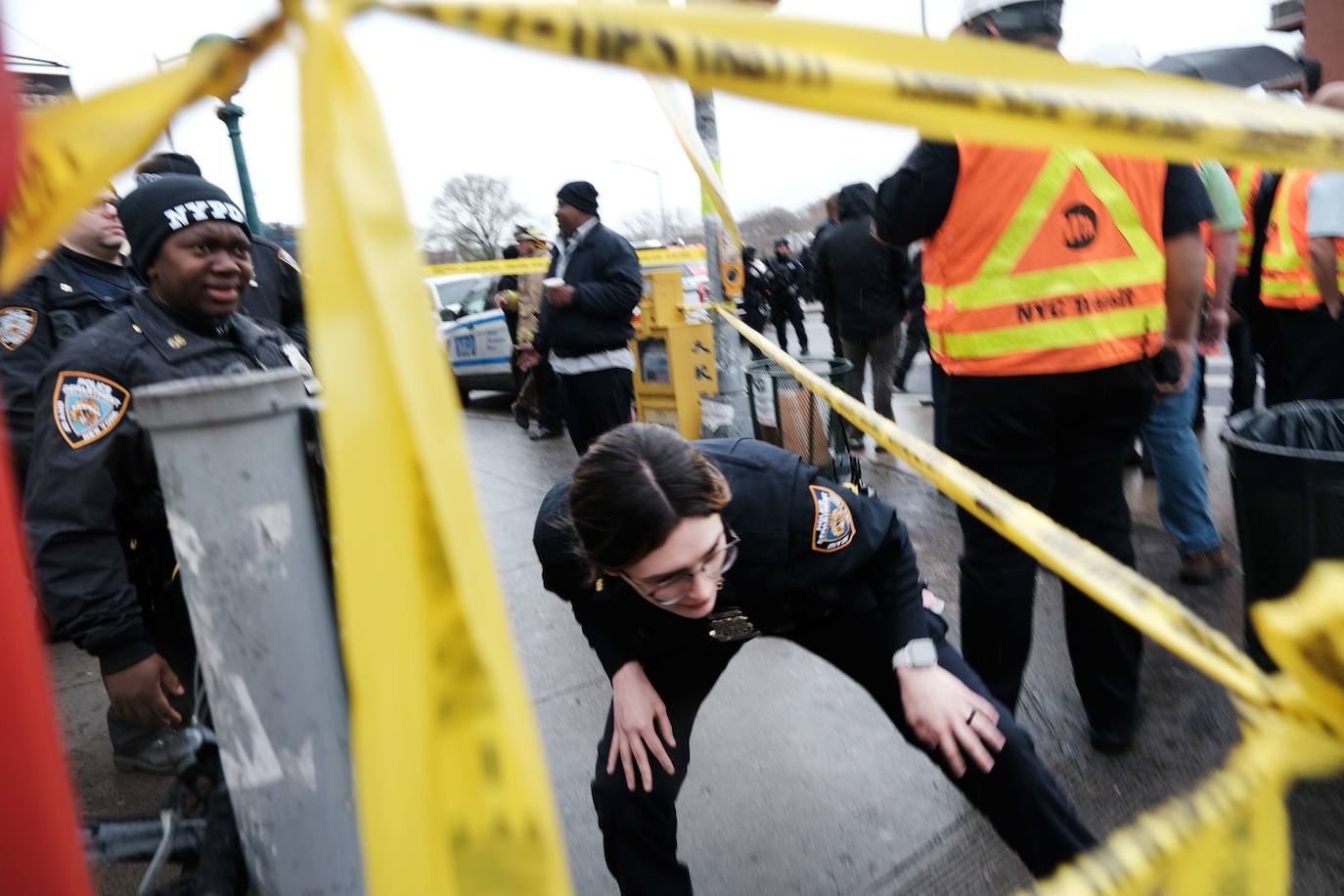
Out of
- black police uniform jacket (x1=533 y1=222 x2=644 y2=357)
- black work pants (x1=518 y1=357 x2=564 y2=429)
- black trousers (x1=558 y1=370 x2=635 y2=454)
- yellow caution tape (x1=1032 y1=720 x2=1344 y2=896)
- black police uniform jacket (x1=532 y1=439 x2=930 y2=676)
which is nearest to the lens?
yellow caution tape (x1=1032 y1=720 x2=1344 y2=896)

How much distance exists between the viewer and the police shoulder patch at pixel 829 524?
198 cm

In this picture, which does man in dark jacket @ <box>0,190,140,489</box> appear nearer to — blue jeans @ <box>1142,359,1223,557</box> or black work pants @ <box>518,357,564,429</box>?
blue jeans @ <box>1142,359,1223,557</box>

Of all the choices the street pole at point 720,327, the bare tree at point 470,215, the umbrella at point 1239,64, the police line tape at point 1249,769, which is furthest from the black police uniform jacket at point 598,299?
the bare tree at point 470,215

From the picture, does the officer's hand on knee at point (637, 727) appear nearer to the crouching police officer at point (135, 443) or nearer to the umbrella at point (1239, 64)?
the crouching police officer at point (135, 443)

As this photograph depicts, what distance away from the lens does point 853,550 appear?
1999mm

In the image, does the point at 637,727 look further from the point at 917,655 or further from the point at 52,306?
the point at 52,306

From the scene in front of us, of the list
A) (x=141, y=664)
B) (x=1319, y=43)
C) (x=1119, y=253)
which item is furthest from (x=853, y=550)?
(x=1319, y=43)

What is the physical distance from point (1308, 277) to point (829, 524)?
2693 millimetres

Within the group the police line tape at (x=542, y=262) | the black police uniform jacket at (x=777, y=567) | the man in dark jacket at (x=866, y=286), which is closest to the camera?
the black police uniform jacket at (x=777, y=567)

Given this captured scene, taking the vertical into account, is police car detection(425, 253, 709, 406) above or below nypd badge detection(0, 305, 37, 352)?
below

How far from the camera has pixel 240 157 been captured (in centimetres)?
523

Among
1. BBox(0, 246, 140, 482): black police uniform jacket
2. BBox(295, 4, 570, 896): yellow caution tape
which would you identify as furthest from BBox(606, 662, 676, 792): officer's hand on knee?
BBox(0, 246, 140, 482): black police uniform jacket

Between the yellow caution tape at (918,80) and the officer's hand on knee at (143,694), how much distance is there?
1753mm

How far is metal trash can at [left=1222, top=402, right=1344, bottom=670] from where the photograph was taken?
2070 millimetres
